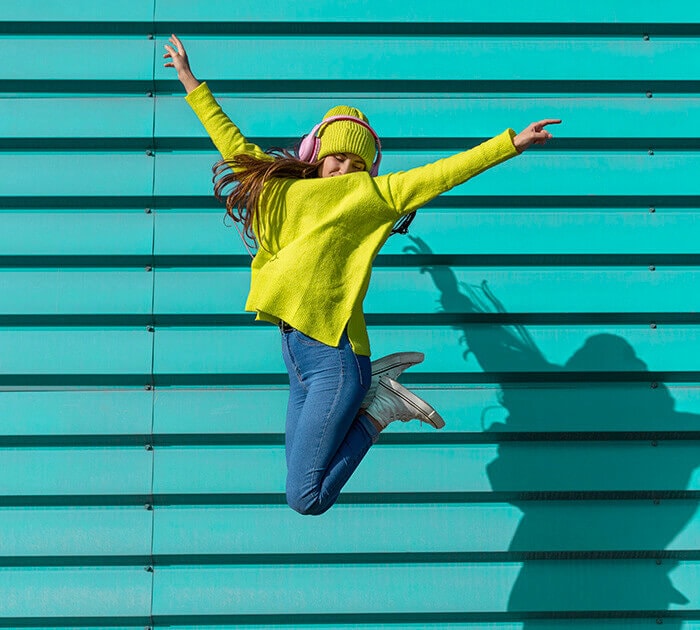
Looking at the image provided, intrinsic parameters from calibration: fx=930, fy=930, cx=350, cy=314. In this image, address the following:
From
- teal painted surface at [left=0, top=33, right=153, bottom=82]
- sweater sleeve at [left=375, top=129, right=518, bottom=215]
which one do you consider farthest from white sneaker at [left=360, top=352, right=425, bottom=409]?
teal painted surface at [left=0, top=33, right=153, bottom=82]

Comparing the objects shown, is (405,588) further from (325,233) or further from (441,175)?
(441,175)

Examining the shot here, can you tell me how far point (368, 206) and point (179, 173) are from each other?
1.15 metres

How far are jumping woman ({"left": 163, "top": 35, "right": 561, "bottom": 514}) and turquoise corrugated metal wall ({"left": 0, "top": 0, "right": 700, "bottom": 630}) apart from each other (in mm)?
720

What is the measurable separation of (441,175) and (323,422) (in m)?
0.88

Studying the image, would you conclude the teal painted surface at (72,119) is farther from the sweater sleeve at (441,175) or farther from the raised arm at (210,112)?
the sweater sleeve at (441,175)

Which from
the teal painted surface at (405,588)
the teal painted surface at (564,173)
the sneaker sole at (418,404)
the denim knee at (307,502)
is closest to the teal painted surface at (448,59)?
the teal painted surface at (564,173)

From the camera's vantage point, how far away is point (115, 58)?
152 inches

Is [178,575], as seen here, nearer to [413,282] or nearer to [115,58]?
[413,282]

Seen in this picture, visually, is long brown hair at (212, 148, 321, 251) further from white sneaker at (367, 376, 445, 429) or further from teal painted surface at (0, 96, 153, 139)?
teal painted surface at (0, 96, 153, 139)

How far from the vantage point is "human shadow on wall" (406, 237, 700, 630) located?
3793 mm

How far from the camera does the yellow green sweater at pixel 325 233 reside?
3006 millimetres

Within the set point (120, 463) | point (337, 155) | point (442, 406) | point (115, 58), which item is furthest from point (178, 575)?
point (115, 58)

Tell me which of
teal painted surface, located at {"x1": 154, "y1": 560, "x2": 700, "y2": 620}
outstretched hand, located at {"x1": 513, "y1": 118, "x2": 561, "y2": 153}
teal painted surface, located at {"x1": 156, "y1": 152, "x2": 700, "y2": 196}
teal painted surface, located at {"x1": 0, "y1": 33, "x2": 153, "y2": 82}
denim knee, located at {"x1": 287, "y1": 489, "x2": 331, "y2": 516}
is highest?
teal painted surface, located at {"x1": 0, "y1": 33, "x2": 153, "y2": 82}

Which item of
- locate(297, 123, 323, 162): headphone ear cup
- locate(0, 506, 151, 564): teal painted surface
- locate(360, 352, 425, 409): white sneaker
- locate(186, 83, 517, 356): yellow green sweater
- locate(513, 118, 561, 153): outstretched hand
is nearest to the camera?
locate(513, 118, 561, 153): outstretched hand
